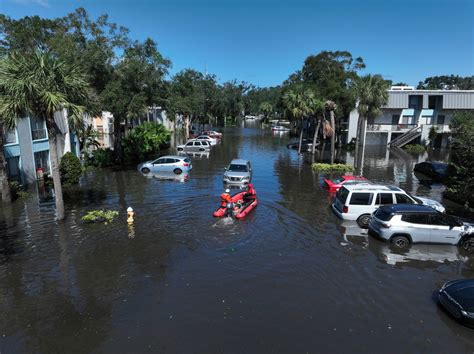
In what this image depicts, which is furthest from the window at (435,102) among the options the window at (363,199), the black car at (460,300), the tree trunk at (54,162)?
the tree trunk at (54,162)

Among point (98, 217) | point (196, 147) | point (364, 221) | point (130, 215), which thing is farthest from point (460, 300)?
point (196, 147)

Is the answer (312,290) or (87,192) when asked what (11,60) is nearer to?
(87,192)

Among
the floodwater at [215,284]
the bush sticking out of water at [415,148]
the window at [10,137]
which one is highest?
the window at [10,137]

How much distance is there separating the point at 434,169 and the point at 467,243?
16.7 meters

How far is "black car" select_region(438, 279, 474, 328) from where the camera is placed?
29.2ft

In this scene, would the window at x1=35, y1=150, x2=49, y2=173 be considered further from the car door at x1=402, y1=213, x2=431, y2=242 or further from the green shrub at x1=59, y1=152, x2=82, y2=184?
the car door at x1=402, y1=213, x2=431, y2=242

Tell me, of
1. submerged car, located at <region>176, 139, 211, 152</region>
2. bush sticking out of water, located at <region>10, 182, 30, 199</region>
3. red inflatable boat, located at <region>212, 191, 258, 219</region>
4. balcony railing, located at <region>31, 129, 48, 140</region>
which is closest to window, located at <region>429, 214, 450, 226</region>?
red inflatable boat, located at <region>212, 191, 258, 219</region>

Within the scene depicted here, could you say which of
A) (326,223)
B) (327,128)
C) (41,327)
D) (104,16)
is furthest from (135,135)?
(41,327)

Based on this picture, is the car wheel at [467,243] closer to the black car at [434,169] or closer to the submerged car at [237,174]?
the submerged car at [237,174]

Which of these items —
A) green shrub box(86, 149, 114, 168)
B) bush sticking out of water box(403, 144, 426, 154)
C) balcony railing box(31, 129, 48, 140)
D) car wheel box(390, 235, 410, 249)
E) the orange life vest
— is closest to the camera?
car wheel box(390, 235, 410, 249)

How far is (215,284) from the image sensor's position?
11.2m

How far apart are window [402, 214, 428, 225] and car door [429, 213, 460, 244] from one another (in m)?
0.25

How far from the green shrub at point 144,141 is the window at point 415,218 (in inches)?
1161

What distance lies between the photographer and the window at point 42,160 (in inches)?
1050
